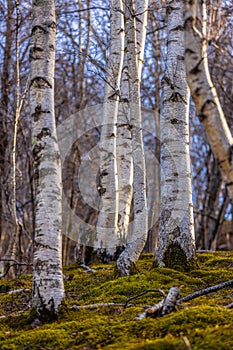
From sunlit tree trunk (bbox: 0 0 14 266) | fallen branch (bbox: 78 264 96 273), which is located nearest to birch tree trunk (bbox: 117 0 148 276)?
fallen branch (bbox: 78 264 96 273)

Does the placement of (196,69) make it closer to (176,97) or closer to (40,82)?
(40,82)

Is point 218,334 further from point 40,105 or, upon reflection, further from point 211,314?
point 40,105

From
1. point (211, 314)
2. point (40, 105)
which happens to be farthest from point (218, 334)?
point (40, 105)

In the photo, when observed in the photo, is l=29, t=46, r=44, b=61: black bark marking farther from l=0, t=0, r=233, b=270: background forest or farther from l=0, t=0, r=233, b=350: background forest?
l=0, t=0, r=233, b=270: background forest

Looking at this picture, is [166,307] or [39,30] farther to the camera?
[39,30]

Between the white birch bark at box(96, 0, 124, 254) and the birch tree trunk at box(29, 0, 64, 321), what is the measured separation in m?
4.05

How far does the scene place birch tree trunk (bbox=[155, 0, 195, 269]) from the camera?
6328 millimetres

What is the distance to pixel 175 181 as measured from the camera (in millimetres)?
6352

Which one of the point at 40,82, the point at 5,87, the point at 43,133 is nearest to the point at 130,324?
the point at 43,133

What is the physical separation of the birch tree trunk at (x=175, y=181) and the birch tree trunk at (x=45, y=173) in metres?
2.41

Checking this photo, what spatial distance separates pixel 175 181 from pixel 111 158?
263 cm

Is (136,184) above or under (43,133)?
under

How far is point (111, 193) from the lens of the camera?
8.65 meters

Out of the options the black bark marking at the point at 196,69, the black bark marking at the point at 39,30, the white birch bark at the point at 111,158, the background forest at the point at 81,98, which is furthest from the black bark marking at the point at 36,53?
the background forest at the point at 81,98
